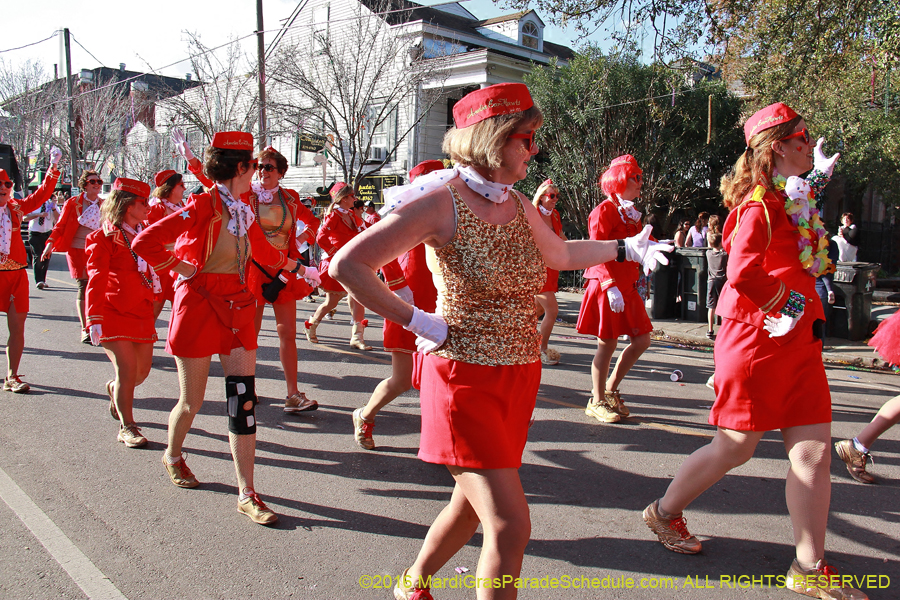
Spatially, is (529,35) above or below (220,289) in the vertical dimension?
above

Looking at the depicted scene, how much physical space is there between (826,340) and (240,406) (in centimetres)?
930

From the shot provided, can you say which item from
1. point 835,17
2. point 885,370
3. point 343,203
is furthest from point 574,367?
point 835,17

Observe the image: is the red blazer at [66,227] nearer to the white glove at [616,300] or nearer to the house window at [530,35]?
the white glove at [616,300]

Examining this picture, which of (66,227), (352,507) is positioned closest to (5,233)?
(66,227)

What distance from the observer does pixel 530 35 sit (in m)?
26.0

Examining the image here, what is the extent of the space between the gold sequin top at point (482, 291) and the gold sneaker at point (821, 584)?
173cm

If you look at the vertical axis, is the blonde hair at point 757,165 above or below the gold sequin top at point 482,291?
above

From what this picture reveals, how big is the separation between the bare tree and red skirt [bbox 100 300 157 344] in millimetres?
14452

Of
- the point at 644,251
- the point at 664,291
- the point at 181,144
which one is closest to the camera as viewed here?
the point at 644,251

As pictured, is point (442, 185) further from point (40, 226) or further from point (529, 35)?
point (529, 35)

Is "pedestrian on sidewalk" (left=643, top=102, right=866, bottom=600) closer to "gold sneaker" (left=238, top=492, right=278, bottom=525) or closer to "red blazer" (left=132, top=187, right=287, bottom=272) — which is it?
"gold sneaker" (left=238, top=492, right=278, bottom=525)

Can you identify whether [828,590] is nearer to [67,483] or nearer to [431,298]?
[431,298]

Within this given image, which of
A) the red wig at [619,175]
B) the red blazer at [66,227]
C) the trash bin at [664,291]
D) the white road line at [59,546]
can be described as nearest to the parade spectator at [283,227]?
the white road line at [59,546]

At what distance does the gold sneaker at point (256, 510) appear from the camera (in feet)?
12.1
